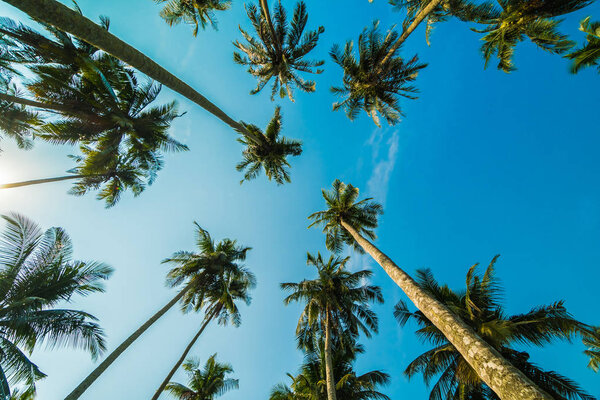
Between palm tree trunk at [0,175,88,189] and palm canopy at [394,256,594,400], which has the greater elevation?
palm tree trunk at [0,175,88,189]

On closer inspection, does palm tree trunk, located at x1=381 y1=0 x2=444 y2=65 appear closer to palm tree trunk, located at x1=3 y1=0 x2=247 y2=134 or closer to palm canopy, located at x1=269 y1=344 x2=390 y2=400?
palm tree trunk, located at x1=3 y1=0 x2=247 y2=134

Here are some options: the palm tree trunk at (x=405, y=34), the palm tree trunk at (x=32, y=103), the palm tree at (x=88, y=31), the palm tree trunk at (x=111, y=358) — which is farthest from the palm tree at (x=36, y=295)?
the palm tree trunk at (x=405, y=34)

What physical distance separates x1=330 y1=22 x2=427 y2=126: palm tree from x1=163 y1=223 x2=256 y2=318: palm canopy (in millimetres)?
11827

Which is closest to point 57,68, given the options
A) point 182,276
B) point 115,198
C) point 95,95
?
point 95,95

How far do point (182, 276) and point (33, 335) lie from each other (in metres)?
6.09

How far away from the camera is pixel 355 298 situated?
15.7m

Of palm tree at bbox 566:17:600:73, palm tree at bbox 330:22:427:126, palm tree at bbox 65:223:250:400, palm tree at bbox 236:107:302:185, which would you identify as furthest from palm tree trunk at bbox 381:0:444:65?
palm tree at bbox 65:223:250:400

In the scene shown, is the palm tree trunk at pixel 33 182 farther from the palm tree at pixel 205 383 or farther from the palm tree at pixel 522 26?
the palm tree at pixel 522 26

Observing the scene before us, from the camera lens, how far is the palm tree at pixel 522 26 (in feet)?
25.8

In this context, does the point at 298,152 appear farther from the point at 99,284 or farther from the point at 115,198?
the point at 99,284

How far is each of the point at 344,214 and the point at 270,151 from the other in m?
8.11

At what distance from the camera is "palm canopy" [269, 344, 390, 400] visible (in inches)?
508

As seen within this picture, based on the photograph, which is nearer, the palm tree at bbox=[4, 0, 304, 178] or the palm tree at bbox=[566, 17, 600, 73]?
the palm tree at bbox=[4, 0, 304, 178]

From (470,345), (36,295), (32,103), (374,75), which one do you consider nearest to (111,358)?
(36,295)
